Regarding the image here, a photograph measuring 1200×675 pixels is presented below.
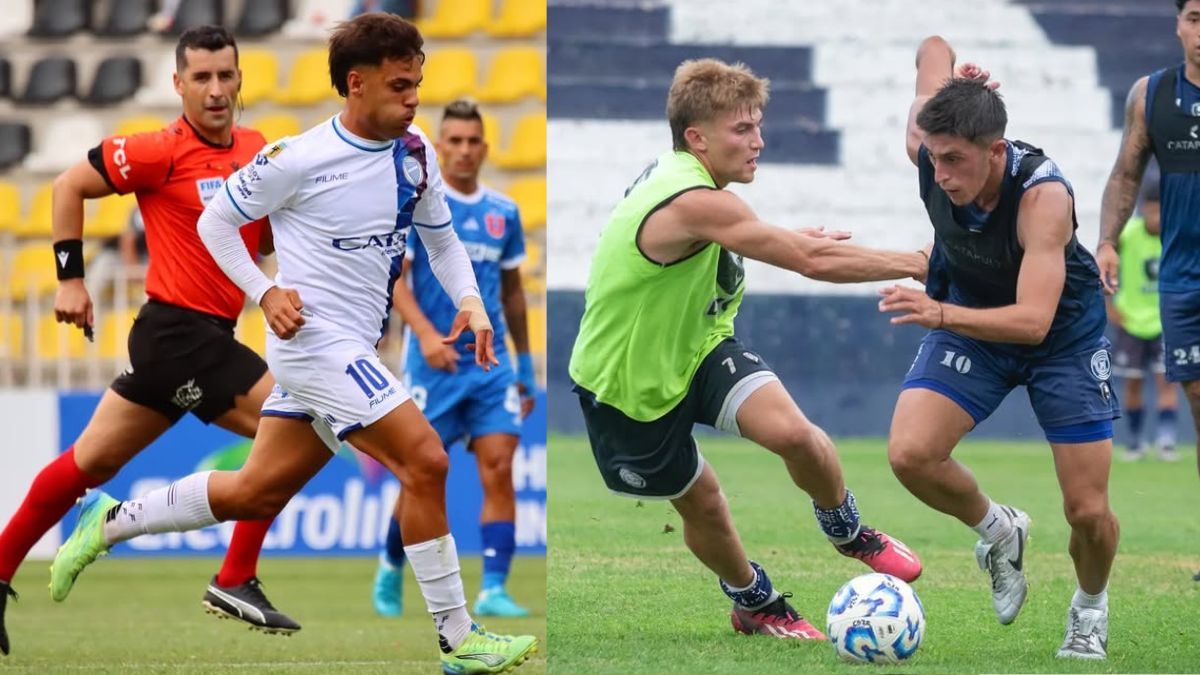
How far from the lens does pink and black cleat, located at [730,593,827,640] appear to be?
19.0 ft

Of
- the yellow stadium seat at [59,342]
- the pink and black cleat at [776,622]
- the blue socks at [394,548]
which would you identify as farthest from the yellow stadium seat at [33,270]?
the pink and black cleat at [776,622]

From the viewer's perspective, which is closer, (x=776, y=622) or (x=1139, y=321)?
(x=776, y=622)

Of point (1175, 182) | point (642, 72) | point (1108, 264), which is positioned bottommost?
point (1108, 264)

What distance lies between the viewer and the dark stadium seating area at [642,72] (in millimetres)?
12023

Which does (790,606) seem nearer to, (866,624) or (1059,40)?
(866,624)

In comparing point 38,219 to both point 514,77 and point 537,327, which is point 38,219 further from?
point 537,327

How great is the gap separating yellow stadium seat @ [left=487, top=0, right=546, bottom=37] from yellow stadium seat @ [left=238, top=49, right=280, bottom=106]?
81.6 inches

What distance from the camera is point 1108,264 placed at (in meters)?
6.30

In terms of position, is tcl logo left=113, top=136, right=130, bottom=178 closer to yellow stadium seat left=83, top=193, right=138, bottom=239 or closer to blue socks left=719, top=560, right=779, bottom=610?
blue socks left=719, top=560, right=779, bottom=610

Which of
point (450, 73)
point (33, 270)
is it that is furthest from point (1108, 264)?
point (33, 270)

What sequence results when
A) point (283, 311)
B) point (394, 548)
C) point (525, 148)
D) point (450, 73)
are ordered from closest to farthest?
point (283, 311), point (394, 548), point (525, 148), point (450, 73)

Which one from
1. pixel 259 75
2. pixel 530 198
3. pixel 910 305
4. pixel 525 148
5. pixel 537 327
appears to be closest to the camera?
pixel 910 305

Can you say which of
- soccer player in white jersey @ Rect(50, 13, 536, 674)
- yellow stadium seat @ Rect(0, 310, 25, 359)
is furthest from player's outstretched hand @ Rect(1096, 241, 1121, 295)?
yellow stadium seat @ Rect(0, 310, 25, 359)

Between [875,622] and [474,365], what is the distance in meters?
3.49
